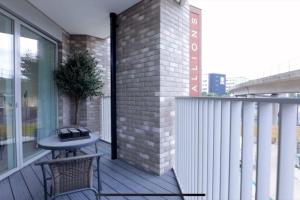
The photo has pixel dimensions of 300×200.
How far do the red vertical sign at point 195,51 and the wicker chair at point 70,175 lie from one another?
4079 mm

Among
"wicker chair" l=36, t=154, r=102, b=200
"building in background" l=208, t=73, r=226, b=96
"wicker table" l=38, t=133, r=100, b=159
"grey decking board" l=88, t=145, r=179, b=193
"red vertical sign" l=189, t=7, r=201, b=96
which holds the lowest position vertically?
"grey decking board" l=88, t=145, r=179, b=193

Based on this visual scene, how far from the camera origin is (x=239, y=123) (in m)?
1.16

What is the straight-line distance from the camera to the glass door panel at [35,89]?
330 centimetres

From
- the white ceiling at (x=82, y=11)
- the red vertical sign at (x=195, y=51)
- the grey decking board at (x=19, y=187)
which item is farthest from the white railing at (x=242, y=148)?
the red vertical sign at (x=195, y=51)

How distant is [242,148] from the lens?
1088 millimetres

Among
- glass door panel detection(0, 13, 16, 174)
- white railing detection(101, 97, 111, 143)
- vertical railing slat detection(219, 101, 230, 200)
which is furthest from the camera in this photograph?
white railing detection(101, 97, 111, 143)

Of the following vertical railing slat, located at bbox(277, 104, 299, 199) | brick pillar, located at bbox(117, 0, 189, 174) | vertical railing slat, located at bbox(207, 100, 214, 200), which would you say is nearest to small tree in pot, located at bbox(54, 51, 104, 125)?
brick pillar, located at bbox(117, 0, 189, 174)

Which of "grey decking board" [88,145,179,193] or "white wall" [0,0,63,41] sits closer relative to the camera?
"grey decking board" [88,145,179,193]

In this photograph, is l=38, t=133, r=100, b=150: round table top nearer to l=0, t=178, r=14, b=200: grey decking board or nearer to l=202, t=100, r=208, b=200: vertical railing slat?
l=0, t=178, r=14, b=200: grey decking board

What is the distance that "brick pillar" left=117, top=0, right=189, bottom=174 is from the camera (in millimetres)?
2885

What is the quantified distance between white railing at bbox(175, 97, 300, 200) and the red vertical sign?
12.7 ft

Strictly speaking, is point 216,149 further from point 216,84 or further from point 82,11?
point 216,84

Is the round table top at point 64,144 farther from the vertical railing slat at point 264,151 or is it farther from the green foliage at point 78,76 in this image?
the green foliage at point 78,76

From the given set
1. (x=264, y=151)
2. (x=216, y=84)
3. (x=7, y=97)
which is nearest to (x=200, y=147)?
(x=264, y=151)
